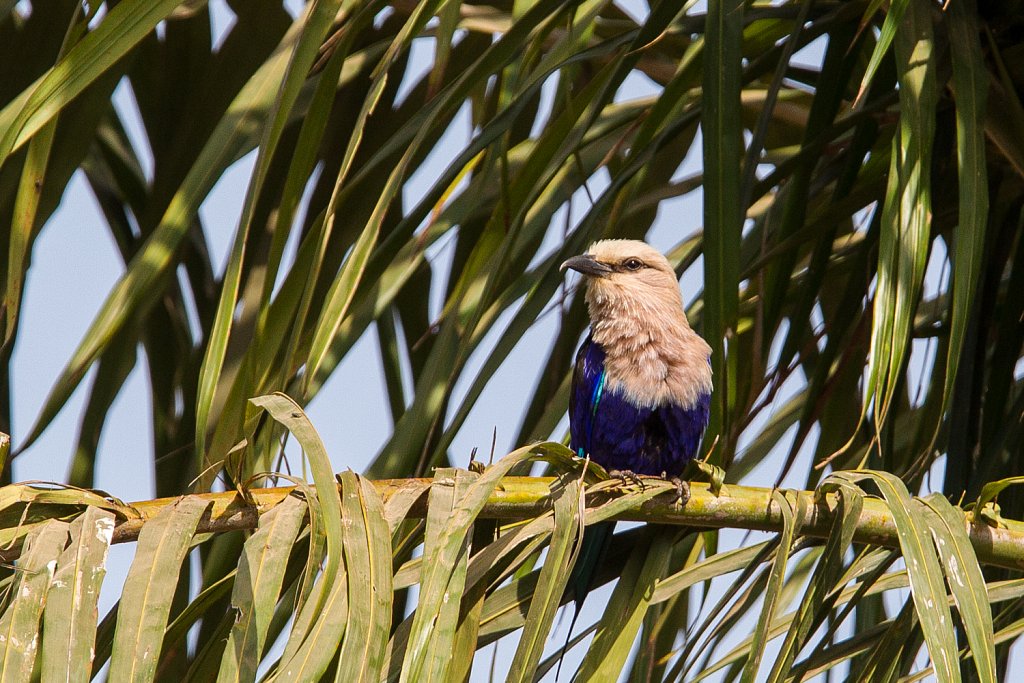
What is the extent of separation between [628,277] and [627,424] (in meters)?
0.45

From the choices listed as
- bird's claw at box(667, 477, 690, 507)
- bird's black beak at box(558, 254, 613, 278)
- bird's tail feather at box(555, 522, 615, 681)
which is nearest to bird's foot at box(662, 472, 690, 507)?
bird's claw at box(667, 477, 690, 507)

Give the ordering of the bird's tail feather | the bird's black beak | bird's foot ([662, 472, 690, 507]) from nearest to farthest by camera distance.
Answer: bird's foot ([662, 472, 690, 507]) → the bird's tail feather → the bird's black beak

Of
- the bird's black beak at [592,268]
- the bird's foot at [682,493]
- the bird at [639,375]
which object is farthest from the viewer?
the bird's black beak at [592,268]

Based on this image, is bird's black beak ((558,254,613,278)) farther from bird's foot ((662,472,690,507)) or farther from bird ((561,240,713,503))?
bird's foot ((662,472,690,507))

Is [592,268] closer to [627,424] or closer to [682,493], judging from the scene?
[627,424]

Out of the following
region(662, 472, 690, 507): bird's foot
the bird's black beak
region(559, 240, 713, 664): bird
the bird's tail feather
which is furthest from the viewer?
the bird's black beak

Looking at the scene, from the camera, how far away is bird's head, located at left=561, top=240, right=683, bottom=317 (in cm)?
353

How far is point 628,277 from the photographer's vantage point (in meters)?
3.64

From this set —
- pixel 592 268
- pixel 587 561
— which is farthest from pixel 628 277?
pixel 587 561

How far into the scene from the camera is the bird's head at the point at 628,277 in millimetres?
3529

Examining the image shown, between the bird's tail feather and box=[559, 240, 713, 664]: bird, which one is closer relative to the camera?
the bird's tail feather

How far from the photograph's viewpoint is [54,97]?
6.59 feet

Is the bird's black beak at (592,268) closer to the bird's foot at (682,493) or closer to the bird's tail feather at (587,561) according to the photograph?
the bird's tail feather at (587,561)

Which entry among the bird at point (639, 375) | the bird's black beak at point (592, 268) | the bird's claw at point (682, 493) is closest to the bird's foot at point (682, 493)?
the bird's claw at point (682, 493)
